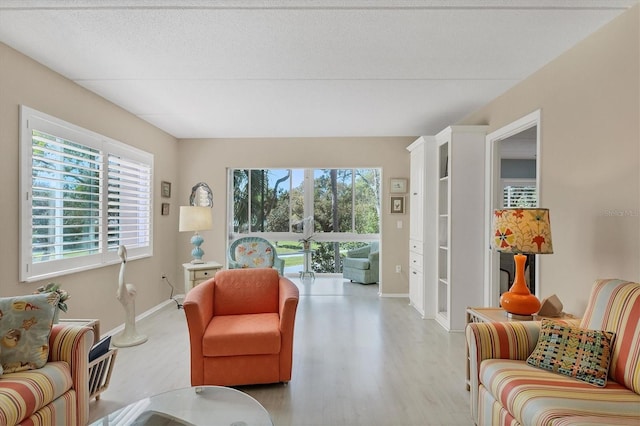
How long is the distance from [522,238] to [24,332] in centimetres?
289

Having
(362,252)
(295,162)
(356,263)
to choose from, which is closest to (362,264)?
(356,263)

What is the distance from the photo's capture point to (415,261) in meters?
4.46

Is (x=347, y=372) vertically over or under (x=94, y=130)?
under

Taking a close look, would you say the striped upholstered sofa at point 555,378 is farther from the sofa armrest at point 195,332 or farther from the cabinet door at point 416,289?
the cabinet door at point 416,289

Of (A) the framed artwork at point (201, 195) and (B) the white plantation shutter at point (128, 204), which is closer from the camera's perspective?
(B) the white plantation shutter at point (128, 204)

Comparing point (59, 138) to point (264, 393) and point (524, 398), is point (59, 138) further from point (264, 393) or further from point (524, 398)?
point (524, 398)

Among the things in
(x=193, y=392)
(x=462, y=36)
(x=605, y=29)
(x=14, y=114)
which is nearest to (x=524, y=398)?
(x=193, y=392)

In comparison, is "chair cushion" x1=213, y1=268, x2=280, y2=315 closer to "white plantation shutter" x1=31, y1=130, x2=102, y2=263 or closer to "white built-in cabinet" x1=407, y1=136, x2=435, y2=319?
"white plantation shutter" x1=31, y1=130, x2=102, y2=263

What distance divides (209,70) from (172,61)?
0.28 metres

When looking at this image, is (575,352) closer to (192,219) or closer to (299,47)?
(299,47)

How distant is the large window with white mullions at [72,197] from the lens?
2484 mm

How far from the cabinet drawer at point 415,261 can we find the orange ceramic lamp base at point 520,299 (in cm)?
191

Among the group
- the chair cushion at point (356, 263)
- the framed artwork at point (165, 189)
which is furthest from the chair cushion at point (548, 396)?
the framed artwork at point (165, 189)

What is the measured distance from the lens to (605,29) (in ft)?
6.85
